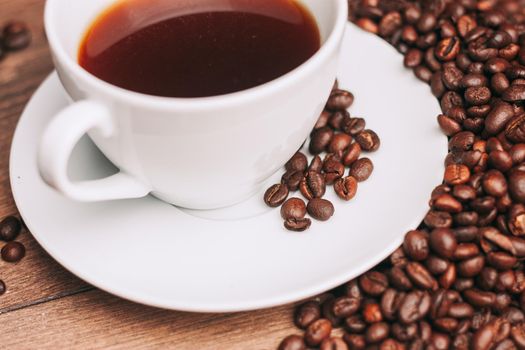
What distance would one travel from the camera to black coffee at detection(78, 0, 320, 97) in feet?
4.79

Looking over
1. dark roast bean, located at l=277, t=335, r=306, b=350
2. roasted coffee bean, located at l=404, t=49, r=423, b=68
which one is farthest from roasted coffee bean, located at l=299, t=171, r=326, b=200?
roasted coffee bean, located at l=404, t=49, r=423, b=68

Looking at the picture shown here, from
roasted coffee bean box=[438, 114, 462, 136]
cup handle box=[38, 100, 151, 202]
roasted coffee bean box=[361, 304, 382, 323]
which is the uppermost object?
cup handle box=[38, 100, 151, 202]

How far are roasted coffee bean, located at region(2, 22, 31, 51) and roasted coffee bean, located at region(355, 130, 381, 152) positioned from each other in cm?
126

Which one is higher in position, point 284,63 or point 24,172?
point 284,63

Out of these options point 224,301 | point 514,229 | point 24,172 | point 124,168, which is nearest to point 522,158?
point 514,229

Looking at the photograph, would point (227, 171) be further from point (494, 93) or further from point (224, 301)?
point (494, 93)

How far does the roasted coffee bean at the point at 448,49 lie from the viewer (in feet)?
6.07

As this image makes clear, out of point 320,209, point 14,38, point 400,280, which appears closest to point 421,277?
point 400,280

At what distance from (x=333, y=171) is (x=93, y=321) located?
665mm

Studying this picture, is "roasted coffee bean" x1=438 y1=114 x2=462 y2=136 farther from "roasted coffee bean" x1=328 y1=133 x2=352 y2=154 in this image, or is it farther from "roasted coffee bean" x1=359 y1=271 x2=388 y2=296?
"roasted coffee bean" x1=359 y1=271 x2=388 y2=296

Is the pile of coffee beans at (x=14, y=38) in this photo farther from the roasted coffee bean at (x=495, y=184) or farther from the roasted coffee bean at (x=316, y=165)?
the roasted coffee bean at (x=495, y=184)

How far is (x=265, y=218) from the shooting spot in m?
1.54

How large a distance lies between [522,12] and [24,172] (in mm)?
1632

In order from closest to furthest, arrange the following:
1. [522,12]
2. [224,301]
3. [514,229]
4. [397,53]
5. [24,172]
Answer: [224,301] → [514,229] → [24,172] → [397,53] → [522,12]
